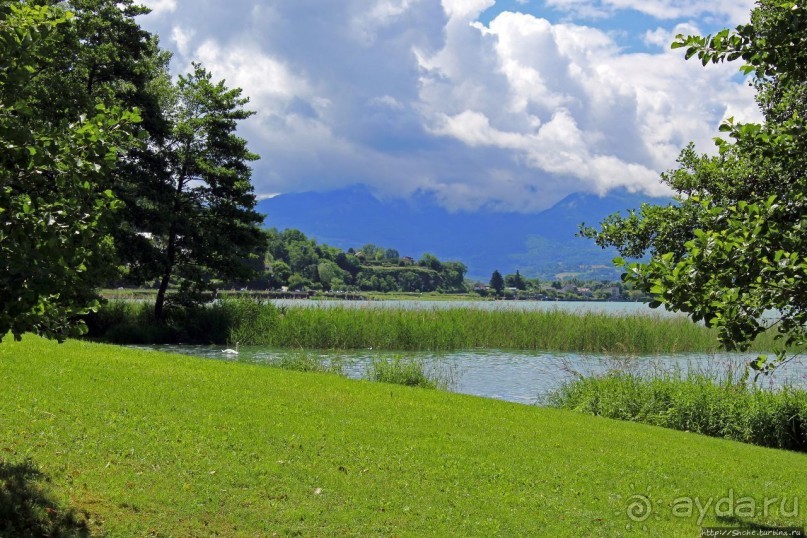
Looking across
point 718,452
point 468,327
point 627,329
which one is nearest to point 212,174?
point 468,327

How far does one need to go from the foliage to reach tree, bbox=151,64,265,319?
2140 cm

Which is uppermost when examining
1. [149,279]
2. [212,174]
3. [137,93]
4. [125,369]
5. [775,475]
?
[137,93]

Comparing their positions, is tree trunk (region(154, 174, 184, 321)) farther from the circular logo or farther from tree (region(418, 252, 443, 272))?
tree (region(418, 252, 443, 272))

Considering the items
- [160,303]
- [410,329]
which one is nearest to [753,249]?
[410,329]

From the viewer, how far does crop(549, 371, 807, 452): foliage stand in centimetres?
1457

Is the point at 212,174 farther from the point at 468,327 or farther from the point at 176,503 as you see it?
the point at 176,503

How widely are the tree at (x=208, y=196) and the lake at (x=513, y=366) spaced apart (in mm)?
4556

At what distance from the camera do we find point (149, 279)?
105 ft

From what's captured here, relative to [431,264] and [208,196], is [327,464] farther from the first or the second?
[431,264]

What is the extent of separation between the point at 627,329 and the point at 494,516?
87.2 feet

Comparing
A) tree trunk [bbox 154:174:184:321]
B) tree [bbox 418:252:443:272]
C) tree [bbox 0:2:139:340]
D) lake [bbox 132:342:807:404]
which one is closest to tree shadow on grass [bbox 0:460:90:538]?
tree [bbox 0:2:139:340]

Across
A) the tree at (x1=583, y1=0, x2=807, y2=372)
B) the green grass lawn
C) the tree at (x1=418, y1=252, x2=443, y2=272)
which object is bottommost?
the green grass lawn

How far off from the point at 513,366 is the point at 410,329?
7.08 m

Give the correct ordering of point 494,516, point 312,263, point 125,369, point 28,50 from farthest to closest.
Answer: point 312,263
point 125,369
point 494,516
point 28,50
